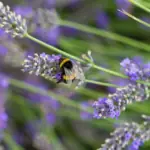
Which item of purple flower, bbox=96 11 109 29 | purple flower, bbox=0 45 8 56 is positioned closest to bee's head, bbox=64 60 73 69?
purple flower, bbox=0 45 8 56

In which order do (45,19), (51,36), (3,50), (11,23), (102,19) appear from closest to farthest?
(11,23) → (45,19) → (3,50) → (51,36) → (102,19)

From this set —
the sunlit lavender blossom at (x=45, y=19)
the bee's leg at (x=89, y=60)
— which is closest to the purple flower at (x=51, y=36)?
the sunlit lavender blossom at (x=45, y=19)

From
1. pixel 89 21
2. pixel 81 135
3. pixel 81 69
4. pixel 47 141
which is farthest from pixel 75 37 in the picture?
pixel 81 69

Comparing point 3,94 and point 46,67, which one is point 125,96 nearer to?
point 46,67

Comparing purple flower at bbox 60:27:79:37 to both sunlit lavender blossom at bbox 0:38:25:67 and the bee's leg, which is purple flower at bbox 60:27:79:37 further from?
the bee's leg

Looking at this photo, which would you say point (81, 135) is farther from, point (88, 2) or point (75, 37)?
point (88, 2)

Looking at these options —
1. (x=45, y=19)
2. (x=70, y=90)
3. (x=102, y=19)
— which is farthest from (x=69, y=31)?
(x=45, y=19)
